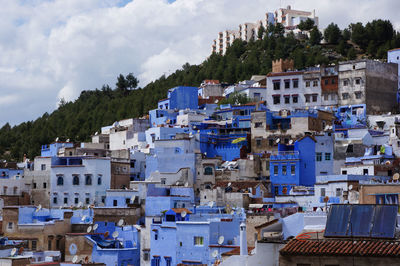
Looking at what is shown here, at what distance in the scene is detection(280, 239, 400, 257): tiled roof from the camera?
59.2 ft

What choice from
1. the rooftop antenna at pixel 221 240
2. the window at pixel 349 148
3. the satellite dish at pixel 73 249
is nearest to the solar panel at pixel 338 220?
the rooftop antenna at pixel 221 240

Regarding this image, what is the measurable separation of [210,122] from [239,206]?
17.9 meters

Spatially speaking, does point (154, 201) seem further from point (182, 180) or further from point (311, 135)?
point (311, 135)

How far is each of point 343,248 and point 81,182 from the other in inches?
1255

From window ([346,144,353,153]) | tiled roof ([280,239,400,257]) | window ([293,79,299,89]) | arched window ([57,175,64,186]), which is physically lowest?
tiled roof ([280,239,400,257])

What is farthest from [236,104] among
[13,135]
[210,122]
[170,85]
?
[13,135]

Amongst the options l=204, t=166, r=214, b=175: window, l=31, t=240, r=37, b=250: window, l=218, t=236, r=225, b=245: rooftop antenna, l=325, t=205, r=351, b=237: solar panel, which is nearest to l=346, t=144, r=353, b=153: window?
l=204, t=166, r=214, b=175: window

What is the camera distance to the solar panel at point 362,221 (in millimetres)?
19500

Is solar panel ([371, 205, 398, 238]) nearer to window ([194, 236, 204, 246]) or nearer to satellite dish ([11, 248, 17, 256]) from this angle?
window ([194, 236, 204, 246])

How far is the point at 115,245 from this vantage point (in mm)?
37969

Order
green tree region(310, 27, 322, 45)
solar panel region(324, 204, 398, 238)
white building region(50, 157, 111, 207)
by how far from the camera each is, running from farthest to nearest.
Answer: green tree region(310, 27, 322, 45) → white building region(50, 157, 111, 207) → solar panel region(324, 204, 398, 238)

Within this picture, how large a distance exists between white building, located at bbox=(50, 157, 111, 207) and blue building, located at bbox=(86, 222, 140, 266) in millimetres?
8192

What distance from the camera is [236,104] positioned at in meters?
63.0

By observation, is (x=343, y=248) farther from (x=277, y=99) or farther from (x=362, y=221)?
(x=277, y=99)
